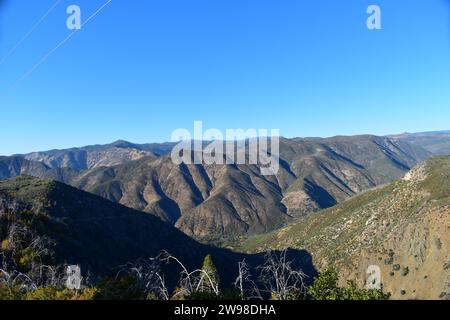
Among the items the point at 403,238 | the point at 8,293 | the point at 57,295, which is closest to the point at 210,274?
the point at 57,295

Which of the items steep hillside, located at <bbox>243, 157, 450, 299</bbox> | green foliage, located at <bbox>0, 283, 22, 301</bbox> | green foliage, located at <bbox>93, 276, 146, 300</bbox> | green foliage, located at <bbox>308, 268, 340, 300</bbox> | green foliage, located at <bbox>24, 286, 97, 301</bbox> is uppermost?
green foliage, located at <bbox>0, 283, 22, 301</bbox>

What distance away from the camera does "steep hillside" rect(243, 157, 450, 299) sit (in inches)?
3280

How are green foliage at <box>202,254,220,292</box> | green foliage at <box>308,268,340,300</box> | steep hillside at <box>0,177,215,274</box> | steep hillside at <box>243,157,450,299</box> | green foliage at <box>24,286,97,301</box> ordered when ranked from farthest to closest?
steep hillside at <box>243,157,450,299</box>, steep hillside at <box>0,177,215,274</box>, green foliage at <box>202,254,220,292</box>, green foliage at <box>308,268,340,300</box>, green foliage at <box>24,286,97,301</box>

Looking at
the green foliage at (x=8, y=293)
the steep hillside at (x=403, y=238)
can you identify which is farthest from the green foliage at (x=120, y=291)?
the steep hillside at (x=403, y=238)

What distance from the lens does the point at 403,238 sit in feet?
310

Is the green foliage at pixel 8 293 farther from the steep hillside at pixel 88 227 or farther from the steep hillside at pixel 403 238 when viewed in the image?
the steep hillside at pixel 403 238

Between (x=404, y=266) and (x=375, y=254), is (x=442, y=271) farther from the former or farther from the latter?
(x=375, y=254)

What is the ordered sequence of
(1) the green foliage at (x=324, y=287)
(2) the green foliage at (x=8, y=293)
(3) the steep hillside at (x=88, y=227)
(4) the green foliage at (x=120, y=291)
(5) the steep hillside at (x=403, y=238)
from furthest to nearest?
(5) the steep hillside at (x=403, y=238) < (3) the steep hillside at (x=88, y=227) < (1) the green foliage at (x=324, y=287) < (4) the green foliage at (x=120, y=291) < (2) the green foliage at (x=8, y=293)

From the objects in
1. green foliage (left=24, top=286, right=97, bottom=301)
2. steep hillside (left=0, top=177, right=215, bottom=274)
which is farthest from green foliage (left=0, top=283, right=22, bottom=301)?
steep hillside (left=0, top=177, right=215, bottom=274)

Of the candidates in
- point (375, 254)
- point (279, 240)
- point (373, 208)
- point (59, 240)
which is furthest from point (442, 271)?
point (279, 240)

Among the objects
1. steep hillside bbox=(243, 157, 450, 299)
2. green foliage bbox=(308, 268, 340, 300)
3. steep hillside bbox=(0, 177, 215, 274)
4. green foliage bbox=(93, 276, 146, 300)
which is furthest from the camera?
steep hillside bbox=(243, 157, 450, 299)

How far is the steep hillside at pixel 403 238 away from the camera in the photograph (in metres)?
83.3

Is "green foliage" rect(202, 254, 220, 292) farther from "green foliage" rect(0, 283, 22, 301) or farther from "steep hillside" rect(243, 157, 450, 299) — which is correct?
"steep hillside" rect(243, 157, 450, 299)
